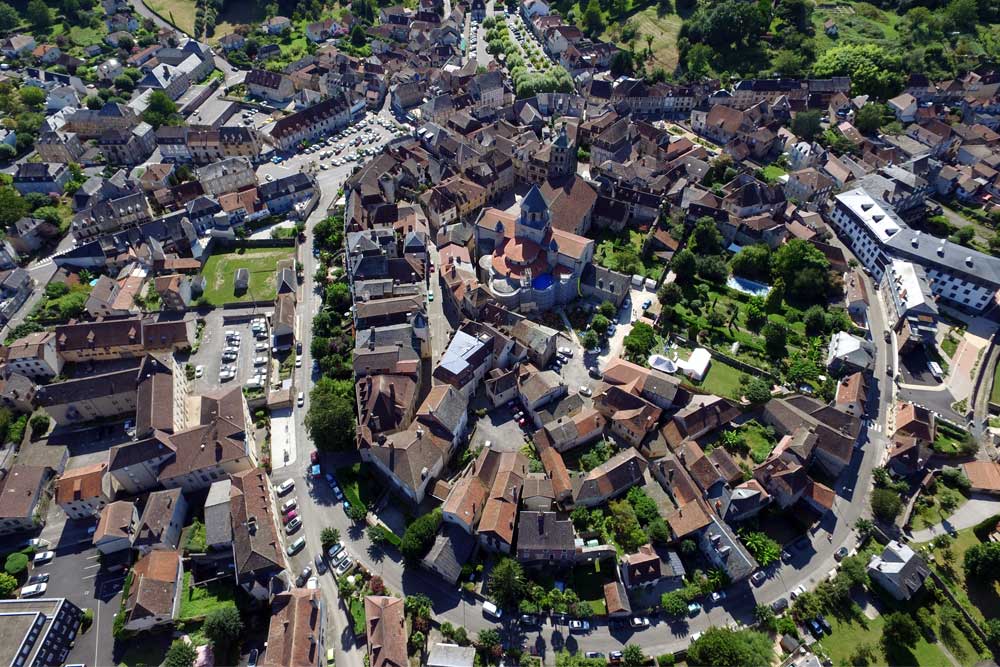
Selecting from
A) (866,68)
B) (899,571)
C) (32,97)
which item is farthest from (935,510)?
(32,97)

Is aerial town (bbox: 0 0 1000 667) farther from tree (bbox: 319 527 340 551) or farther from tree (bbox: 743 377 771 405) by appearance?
tree (bbox: 743 377 771 405)

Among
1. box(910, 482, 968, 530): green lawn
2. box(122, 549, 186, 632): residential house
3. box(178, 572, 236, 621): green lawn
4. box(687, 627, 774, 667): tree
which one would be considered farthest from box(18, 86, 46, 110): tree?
box(910, 482, 968, 530): green lawn

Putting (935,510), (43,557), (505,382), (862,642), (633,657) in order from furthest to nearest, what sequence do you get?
(505,382)
(935,510)
(43,557)
(862,642)
(633,657)

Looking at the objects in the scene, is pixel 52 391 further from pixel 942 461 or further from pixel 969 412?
pixel 969 412

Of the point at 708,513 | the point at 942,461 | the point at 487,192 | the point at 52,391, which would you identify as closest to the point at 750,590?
the point at 708,513

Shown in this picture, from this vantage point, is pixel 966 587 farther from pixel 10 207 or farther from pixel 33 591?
pixel 10 207

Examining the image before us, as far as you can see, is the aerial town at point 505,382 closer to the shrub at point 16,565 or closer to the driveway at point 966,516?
the shrub at point 16,565
